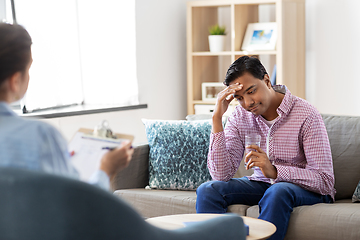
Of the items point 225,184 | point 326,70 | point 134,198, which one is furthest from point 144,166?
point 326,70

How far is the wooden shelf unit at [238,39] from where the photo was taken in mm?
3936

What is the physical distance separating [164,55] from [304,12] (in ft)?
4.18

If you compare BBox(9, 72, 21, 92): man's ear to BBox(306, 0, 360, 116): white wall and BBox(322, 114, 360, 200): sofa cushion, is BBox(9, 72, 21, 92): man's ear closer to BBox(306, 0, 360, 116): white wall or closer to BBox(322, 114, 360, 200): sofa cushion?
BBox(322, 114, 360, 200): sofa cushion

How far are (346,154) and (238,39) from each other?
208cm

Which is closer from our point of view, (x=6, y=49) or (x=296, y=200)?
(x=6, y=49)

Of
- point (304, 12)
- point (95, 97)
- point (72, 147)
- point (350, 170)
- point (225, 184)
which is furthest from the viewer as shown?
point (304, 12)

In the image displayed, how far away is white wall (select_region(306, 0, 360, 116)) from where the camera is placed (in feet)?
13.0

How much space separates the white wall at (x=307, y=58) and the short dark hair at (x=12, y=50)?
268 cm

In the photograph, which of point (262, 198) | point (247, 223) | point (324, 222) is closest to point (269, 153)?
point (262, 198)

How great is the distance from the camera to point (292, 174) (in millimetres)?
1980

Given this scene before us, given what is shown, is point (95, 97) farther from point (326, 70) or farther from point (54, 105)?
point (326, 70)

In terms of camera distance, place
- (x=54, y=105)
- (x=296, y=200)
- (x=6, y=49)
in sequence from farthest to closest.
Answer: (x=54, y=105)
(x=296, y=200)
(x=6, y=49)

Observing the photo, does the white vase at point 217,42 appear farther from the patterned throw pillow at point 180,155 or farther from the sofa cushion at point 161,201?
the sofa cushion at point 161,201

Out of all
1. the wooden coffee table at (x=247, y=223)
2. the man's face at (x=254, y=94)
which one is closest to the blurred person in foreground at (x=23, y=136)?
the wooden coffee table at (x=247, y=223)
